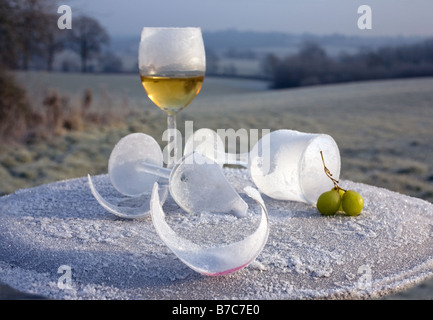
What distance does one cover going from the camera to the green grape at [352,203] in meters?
2.42

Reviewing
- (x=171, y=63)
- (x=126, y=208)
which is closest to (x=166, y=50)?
(x=171, y=63)

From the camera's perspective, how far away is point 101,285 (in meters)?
1.73

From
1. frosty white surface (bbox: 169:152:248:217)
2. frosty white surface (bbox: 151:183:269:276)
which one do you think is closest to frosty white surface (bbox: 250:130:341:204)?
frosty white surface (bbox: 169:152:248:217)

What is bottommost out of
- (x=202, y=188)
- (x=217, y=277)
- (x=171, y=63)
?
(x=217, y=277)

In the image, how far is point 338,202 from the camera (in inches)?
95.5

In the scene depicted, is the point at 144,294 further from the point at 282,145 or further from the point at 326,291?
the point at 282,145

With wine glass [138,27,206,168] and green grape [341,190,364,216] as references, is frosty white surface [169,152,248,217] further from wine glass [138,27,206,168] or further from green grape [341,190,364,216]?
green grape [341,190,364,216]

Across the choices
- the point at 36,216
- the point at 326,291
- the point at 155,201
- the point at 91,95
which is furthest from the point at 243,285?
the point at 91,95

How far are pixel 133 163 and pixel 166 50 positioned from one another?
0.67 metres

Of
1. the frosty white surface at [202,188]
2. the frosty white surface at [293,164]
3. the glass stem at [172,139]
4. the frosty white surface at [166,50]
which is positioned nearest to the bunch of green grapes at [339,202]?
the frosty white surface at [293,164]

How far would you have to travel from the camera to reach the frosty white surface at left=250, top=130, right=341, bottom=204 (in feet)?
8.16

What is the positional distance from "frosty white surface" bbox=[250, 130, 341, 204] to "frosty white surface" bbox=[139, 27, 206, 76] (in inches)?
21.9

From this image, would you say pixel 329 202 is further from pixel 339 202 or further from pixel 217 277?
pixel 217 277

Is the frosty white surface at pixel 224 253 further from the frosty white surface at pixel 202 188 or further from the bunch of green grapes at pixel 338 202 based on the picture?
the bunch of green grapes at pixel 338 202
